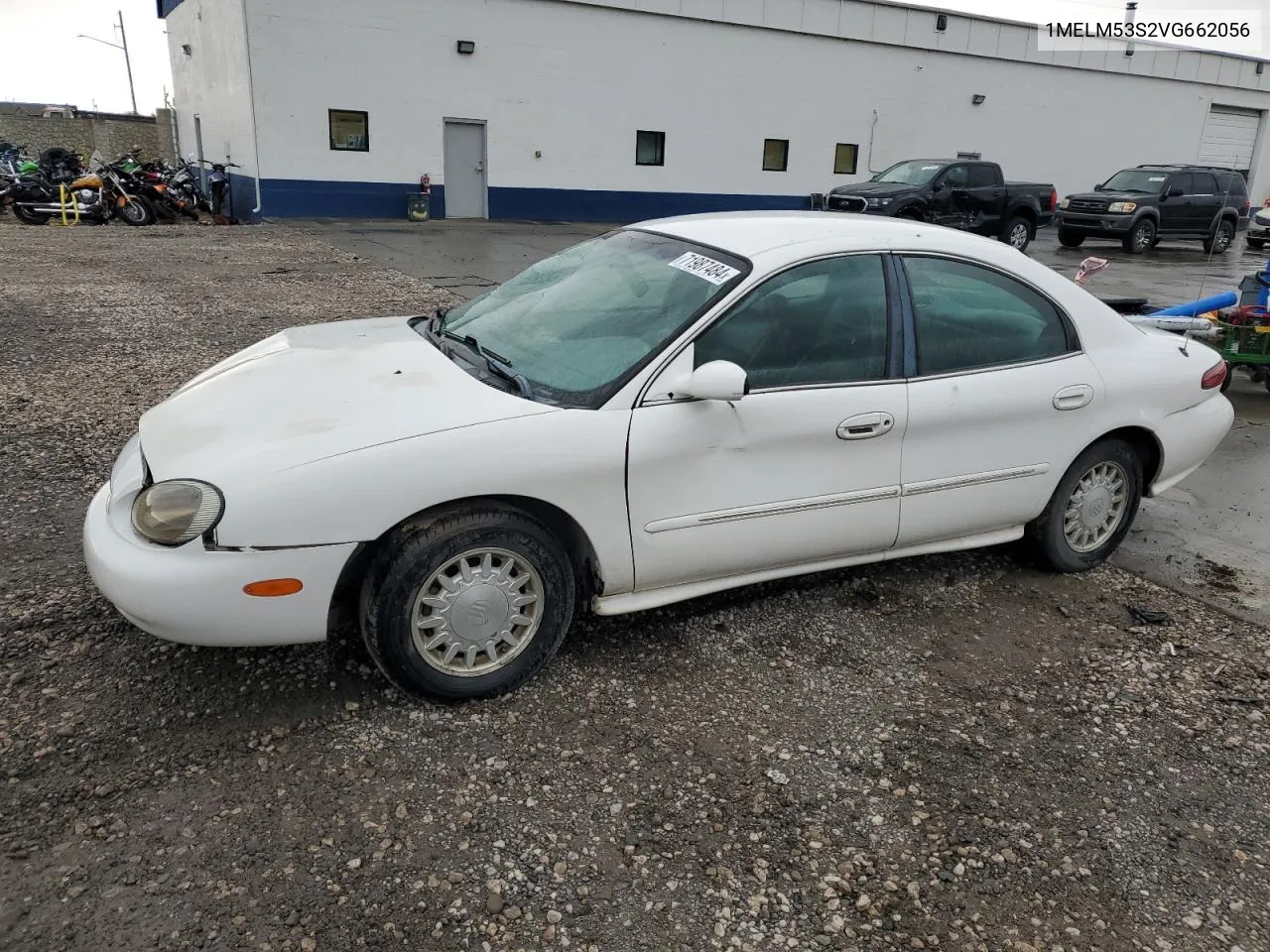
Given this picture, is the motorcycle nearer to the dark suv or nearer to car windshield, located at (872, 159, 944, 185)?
car windshield, located at (872, 159, 944, 185)

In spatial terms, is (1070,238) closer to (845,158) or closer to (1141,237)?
(1141,237)

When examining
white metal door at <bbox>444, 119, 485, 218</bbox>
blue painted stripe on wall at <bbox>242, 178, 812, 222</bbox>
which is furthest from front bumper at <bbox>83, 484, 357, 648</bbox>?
white metal door at <bbox>444, 119, 485, 218</bbox>

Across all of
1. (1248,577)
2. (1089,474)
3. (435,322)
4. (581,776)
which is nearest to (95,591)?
(435,322)

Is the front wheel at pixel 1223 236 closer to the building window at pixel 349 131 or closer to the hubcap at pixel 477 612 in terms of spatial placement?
the building window at pixel 349 131

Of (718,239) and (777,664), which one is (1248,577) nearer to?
(777,664)

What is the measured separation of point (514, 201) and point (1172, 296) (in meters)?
14.5

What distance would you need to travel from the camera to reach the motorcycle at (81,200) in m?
17.1

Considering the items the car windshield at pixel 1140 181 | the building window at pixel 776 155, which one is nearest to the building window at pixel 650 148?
the building window at pixel 776 155

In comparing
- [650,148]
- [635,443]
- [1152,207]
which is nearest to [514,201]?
[650,148]

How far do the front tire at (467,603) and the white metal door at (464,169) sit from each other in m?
20.5

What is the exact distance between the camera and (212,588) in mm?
2646

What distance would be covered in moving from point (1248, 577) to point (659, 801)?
3316 mm

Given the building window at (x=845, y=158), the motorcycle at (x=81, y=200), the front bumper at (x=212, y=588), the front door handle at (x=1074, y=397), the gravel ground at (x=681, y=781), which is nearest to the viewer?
the gravel ground at (x=681, y=781)

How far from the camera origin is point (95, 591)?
3.60m
